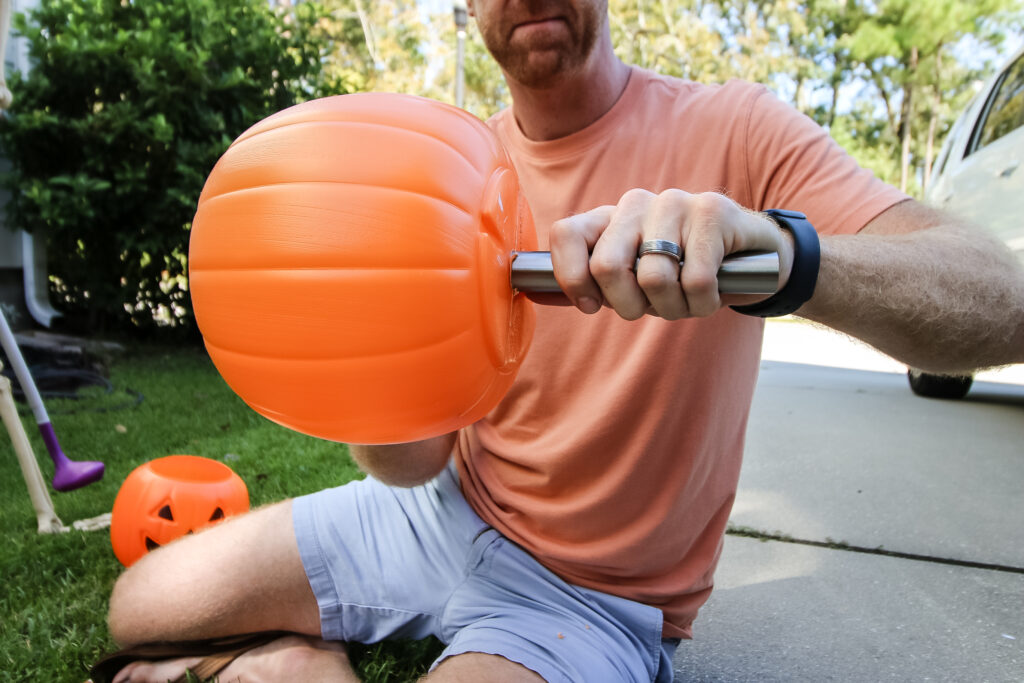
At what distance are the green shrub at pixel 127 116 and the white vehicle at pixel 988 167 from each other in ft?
16.5

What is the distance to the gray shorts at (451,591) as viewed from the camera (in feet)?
4.89

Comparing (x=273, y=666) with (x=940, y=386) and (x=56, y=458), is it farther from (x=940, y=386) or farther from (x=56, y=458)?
(x=940, y=386)

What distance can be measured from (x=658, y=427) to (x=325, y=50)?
19.9 feet

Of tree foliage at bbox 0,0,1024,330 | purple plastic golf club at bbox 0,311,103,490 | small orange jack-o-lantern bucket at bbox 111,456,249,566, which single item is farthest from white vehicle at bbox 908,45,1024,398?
tree foliage at bbox 0,0,1024,330

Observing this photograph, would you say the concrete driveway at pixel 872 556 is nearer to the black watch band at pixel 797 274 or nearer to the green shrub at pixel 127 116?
the black watch band at pixel 797 274

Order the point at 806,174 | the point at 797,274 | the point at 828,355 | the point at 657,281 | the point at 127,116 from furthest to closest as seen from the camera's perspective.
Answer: the point at 828,355 → the point at 127,116 → the point at 806,174 → the point at 797,274 → the point at 657,281

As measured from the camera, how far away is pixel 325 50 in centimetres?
650

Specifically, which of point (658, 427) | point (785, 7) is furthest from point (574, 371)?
point (785, 7)

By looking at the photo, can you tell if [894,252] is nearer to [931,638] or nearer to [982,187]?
[931,638]

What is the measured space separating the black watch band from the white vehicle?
2.91 meters

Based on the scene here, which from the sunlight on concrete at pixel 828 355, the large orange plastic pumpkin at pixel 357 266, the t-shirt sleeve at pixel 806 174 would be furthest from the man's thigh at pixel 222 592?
the sunlight on concrete at pixel 828 355

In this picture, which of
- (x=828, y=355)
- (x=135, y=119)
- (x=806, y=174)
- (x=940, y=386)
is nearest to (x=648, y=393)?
(x=806, y=174)

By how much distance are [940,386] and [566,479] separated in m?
4.70

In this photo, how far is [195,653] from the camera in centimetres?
177
